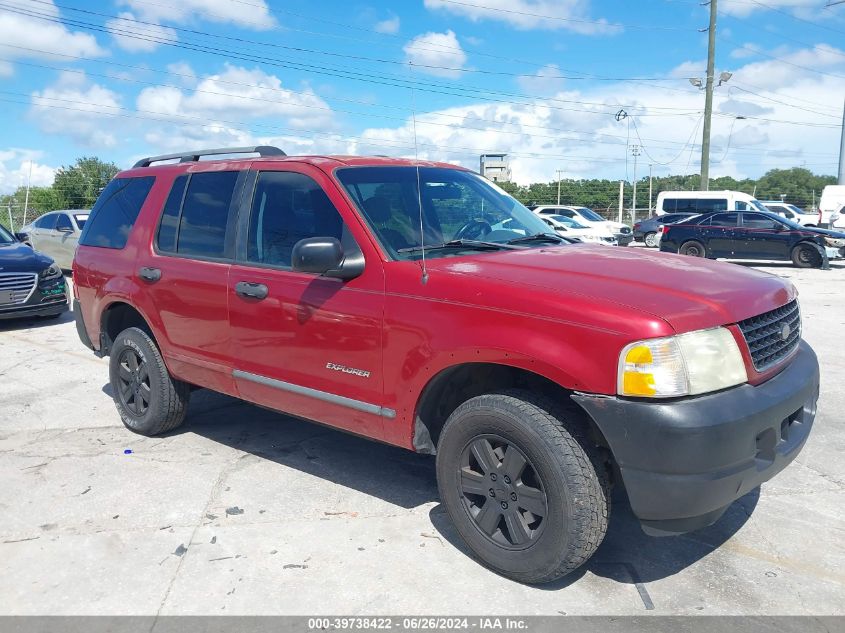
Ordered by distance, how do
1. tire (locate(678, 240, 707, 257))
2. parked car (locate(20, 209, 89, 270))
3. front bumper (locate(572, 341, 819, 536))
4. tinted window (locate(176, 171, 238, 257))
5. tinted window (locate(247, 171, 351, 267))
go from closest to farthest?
front bumper (locate(572, 341, 819, 536))
tinted window (locate(247, 171, 351, 267))
tinted window (locate(176, 171, 238, 257))
parked car (locate(20, 209, 89, 270))
tire (locate(678, 240, 707, 257))

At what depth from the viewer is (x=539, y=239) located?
4301mm

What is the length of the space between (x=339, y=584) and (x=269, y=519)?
2.66 feet

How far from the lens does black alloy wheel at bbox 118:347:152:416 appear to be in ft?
17.2

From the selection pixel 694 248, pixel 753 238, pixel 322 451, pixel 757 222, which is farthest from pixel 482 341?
pixel 694 248

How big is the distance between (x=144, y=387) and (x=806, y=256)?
17.7m

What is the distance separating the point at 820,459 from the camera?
470 centimetres

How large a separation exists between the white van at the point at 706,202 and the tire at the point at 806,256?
753 cm

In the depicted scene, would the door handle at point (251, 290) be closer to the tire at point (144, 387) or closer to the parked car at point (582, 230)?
the tire at point (144, 387)

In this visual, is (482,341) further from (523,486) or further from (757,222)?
(757,222)

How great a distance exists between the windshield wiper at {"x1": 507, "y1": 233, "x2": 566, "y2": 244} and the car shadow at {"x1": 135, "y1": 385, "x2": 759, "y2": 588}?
1.51 m

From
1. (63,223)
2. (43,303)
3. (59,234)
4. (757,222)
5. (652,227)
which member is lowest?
(652,227)

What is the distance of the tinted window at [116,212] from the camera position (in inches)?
208

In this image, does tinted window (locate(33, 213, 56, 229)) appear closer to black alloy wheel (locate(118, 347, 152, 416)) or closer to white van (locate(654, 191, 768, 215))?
black alloy wheel (locate(118, 347, 152, 416))

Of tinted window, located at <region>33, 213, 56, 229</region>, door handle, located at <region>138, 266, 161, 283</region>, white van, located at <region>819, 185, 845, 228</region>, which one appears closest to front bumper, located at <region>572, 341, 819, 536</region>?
door handle, located at <region>138, 266, 161, 283</region>
